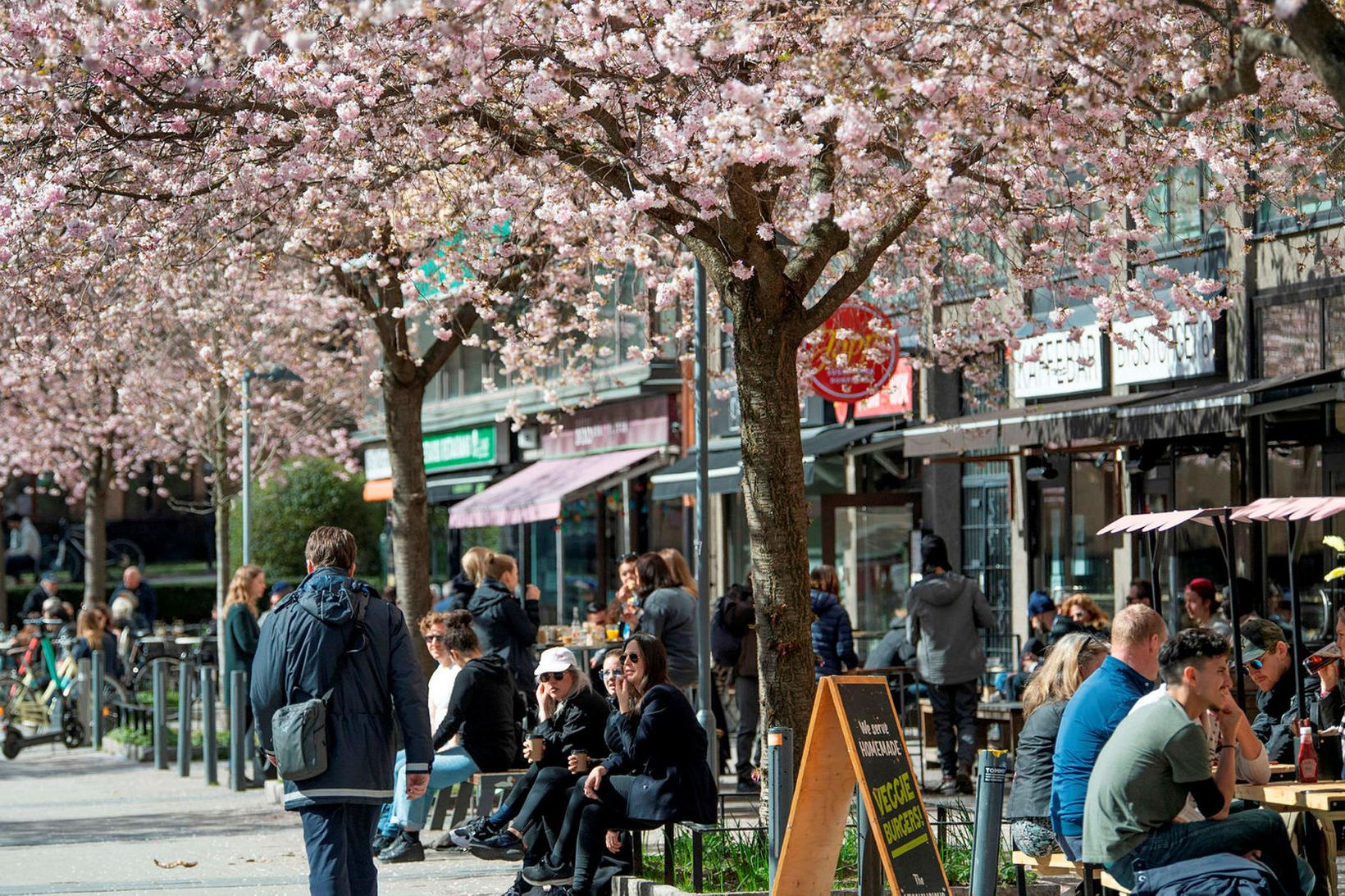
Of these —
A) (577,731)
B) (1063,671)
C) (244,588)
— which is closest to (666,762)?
(577,731)

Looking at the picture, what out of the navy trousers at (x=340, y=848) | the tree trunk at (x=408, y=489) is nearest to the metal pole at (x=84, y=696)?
the tree trunk at (x=408, y=489)

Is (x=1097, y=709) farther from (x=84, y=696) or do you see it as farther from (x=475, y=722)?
(x=84, y=696)

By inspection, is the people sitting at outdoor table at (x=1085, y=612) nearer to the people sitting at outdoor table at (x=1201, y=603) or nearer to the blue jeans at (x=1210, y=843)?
the people sitting at outdoor table at (x=1201, y=603)

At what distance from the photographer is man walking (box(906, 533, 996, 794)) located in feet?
46.2

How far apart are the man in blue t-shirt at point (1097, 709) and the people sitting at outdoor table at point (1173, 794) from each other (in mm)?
382

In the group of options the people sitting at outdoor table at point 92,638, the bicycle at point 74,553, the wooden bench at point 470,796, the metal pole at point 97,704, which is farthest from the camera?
the bicycle at point 74,553

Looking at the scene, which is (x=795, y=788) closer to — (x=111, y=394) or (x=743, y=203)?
(x=743, y=203)

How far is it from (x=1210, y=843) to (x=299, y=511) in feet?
106

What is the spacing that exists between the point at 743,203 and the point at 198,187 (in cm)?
307

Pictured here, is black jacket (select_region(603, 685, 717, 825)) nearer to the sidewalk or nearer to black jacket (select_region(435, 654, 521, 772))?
the sidewalk

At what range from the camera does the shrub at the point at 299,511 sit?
37344mm

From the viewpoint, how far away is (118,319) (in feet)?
55.2

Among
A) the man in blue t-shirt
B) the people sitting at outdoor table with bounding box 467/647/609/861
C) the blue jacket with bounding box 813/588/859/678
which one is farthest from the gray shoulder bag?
the blue jacket with bounding box 813/588/859/678

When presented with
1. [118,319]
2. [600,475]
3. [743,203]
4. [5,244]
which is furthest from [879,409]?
[5,244]
